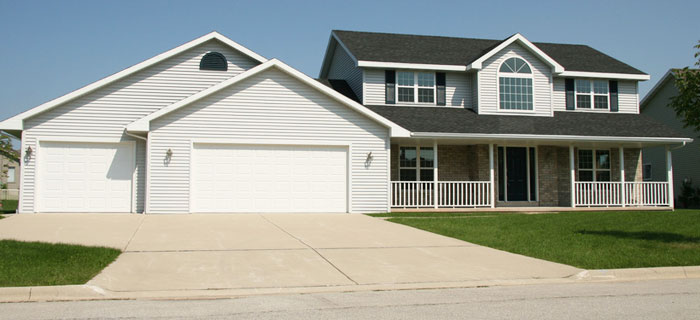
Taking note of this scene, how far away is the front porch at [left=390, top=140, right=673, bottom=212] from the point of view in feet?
73.1

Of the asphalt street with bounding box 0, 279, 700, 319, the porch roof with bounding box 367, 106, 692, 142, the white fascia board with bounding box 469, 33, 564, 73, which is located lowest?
the asphalt street with bounding box 0, 279, 700, 319

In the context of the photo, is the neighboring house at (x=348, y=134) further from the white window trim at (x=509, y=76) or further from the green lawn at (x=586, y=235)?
the green lawn at (x=586, y=235)

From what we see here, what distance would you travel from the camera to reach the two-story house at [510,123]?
2197cm

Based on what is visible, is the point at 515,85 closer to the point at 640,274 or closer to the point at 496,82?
the point at 496,82

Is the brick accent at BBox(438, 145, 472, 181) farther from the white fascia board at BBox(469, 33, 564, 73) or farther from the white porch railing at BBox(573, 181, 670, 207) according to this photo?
the white porch railing at BBox(573, 181, 670, 207)

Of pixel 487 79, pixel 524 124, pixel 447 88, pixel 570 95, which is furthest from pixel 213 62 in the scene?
pixel 570 95

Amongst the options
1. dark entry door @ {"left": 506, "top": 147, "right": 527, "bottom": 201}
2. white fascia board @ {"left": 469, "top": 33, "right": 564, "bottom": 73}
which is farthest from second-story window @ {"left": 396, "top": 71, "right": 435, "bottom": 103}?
dark entry door @ {"left": 506, "top": 147, "right": 527, "bottom": 201}

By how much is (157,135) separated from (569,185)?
49.6 ft

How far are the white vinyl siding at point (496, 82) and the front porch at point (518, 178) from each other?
147cm

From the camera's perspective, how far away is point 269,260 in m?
9.73

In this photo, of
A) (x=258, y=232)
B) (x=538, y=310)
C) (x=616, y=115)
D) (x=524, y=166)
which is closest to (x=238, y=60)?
(x=258, y=232)

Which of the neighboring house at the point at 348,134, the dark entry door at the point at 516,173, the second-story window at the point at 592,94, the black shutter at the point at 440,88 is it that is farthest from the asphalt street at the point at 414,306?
the second-story window at the point at 592,94

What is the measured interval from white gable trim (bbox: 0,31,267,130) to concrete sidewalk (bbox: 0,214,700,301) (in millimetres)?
3954

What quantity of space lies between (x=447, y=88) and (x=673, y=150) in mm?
14395
